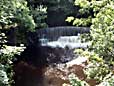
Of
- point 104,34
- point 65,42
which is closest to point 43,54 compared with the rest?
point 65,42

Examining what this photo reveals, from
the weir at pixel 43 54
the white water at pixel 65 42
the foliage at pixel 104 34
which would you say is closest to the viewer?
the foliage at pixel 104 34

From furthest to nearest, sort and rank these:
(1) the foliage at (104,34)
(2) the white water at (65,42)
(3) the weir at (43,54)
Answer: (2) the white water at (65,42) → (3) the weir at (43,54) → (1) the foliage at (104,34)

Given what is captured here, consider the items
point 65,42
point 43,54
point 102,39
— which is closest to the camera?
point 102,39

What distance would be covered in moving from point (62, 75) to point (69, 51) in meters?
5.34

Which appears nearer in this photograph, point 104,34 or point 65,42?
point 104,34

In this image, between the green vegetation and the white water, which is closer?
the green vegetation

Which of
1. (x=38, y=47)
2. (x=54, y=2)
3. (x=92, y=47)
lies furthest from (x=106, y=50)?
(x=54, y=2)

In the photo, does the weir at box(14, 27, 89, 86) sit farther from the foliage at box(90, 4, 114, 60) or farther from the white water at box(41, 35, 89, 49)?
the foliage at box(90, 4, 114, 60)

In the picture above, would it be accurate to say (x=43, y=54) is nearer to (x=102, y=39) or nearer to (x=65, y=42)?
(x=65, y=42)

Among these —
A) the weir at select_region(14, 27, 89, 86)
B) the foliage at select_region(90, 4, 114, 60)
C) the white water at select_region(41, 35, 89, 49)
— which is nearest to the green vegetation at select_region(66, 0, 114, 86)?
the foliage at select_region(90, 4, 114, 60)

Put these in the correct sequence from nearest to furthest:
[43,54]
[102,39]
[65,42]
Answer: [102,39] < [43,54] < [65,42]

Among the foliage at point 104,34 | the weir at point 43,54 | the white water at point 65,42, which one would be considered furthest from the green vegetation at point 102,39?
the white water at point 65,42

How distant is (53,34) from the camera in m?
22.6

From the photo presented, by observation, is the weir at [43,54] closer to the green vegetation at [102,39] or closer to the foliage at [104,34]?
the green vegetation at [102,39]
